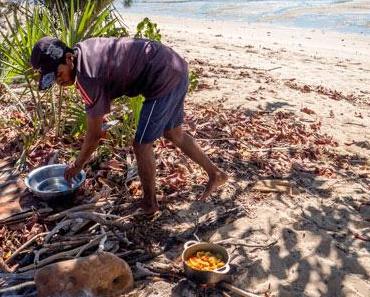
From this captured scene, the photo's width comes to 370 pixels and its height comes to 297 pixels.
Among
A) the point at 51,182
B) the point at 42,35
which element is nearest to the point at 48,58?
the point at 51,182

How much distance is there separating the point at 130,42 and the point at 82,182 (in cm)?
121

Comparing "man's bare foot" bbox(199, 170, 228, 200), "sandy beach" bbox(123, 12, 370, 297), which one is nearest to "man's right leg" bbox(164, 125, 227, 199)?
"man's bare foot" bbox(199, 170, 228, 200)

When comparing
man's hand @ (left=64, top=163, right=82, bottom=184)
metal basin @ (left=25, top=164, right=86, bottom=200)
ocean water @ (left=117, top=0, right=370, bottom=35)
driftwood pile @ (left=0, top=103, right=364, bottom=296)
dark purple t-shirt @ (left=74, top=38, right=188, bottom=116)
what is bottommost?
ocean water @ (left=117, top=0, right=370, bottom=35)

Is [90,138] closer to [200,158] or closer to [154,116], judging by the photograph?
[154,116]

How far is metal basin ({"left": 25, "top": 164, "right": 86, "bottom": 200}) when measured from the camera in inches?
144

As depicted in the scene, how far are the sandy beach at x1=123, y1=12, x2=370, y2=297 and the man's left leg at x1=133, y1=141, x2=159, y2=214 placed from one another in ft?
1.86

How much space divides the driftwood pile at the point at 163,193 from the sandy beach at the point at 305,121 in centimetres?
24

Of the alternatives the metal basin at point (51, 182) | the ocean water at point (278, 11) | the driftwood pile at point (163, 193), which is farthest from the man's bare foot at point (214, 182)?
the ocean water at point (278, 11)

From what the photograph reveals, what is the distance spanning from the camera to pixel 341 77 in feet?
30.4

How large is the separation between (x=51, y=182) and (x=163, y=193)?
Result: 0.96 meters

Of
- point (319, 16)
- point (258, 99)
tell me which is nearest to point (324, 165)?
point (258, 99)

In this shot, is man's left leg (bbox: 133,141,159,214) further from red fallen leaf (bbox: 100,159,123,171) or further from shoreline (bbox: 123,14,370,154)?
shoreline (bbox: 123,14,370,154)

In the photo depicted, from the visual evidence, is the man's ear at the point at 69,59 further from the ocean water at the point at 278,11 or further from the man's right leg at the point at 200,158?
the ocean water at the point at 278,11

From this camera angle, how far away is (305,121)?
6059 mm
